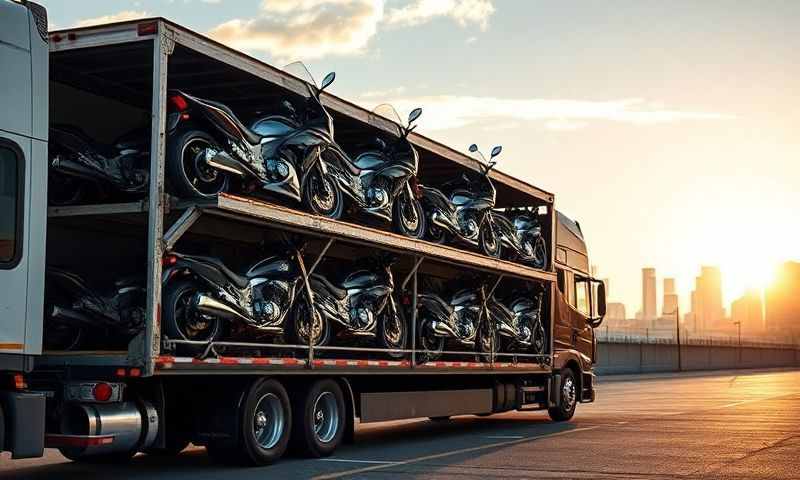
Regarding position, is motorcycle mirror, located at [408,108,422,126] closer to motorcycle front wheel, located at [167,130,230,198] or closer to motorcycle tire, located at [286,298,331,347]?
motorcycle tire, located at [286,298,331,347]

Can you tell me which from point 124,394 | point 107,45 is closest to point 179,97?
point 107,45

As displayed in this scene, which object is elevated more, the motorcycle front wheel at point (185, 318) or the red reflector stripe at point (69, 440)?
the motorcycle front wheel at point (185, 318)

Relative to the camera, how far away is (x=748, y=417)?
20.7m

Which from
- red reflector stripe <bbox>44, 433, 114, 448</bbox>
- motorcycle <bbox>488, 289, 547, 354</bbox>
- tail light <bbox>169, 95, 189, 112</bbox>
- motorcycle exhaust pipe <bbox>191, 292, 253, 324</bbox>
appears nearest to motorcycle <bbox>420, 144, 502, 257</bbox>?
motorcycle <bbox>488, 289, 547, 354</bbox>

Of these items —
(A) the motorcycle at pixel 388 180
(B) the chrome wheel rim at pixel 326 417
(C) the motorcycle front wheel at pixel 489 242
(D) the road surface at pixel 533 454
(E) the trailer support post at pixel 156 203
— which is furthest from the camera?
(C) the motorcycle front wheel at pixel 489 242

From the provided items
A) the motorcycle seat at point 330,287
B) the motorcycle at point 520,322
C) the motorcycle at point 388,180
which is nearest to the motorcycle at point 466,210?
the motorcycle at point 388,180

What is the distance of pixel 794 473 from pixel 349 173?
19.0ft

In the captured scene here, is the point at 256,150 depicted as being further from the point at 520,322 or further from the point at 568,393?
the point at 568,393

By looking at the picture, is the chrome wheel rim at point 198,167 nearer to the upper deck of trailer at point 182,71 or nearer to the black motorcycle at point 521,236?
the upper deck of trailer at point 182,71

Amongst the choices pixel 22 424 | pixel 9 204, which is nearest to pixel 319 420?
pixel 22 424

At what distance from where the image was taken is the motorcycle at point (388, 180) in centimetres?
1322

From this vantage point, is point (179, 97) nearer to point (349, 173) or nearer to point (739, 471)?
point (349, 173)

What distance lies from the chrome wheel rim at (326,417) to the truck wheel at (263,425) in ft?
2.13

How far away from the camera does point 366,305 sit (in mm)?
13781
